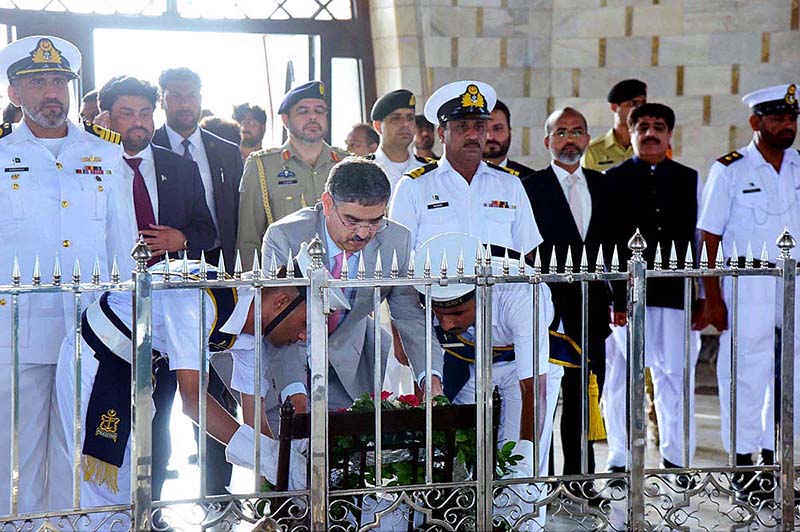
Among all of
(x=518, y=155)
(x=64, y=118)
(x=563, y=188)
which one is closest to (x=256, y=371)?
(x=64, y=118)

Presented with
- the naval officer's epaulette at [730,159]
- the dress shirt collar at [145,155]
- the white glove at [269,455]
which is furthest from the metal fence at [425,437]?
the naval officer's epaulette at [730,159]

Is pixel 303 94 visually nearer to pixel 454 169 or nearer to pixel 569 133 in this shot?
pixel 454 169

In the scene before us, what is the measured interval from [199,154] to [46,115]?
1.22 meters

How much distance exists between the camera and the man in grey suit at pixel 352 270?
14.0 feet

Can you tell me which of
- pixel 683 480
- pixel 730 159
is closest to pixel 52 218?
pixel 683 480

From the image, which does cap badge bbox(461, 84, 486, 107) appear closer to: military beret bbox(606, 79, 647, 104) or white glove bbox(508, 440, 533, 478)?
white glove bbox(508, 440, 533, 478)

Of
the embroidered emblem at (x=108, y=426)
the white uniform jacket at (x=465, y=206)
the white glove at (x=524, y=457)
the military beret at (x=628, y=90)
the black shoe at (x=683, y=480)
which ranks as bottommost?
the black shoe at (x=683, y=480)

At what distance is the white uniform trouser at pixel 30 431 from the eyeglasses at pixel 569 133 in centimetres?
275

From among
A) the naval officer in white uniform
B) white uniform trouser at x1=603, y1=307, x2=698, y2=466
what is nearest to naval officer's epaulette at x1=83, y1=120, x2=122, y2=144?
the naval officer in white uniform

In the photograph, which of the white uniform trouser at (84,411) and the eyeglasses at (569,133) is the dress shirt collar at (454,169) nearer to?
the eyeglasses at (569,133)

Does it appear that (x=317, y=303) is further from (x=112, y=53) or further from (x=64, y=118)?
(x=112, y=53)

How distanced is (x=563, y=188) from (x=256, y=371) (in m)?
2.62

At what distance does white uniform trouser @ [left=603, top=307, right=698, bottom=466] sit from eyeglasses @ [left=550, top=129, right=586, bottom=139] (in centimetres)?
93

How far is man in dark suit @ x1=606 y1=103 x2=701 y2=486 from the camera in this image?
6047 mm
